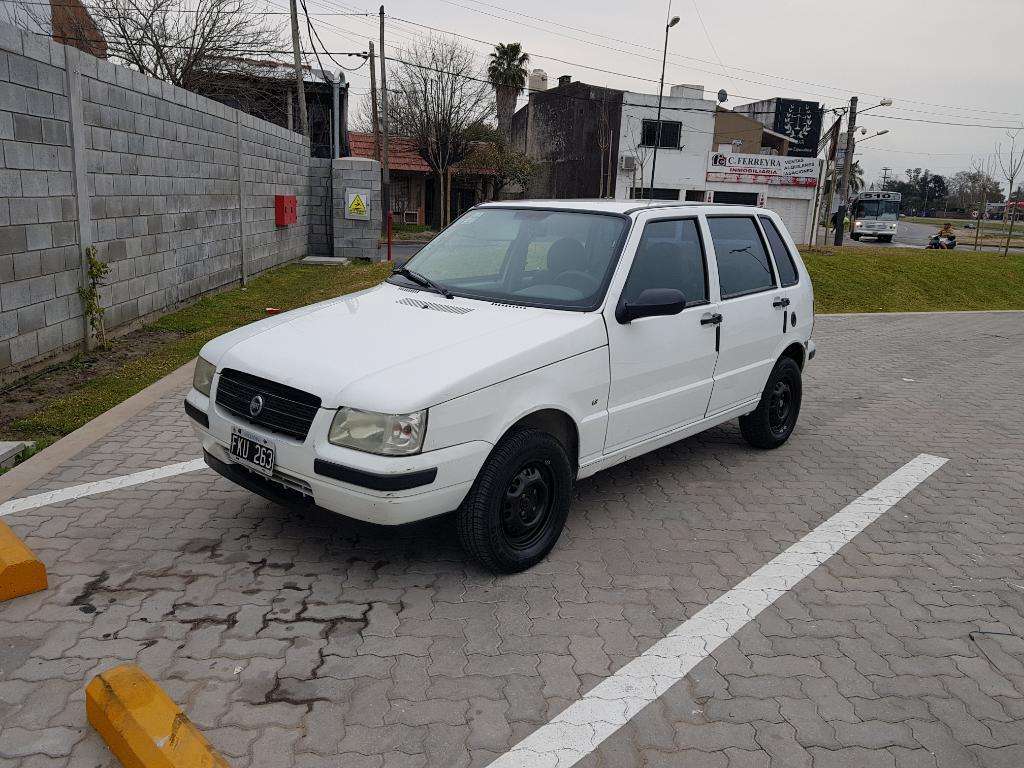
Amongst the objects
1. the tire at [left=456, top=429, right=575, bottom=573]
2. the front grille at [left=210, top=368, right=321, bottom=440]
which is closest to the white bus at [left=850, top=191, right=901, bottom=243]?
the tire at [left=456, top=429, right=575, bottom=573]

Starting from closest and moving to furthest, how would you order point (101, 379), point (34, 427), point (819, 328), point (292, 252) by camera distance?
point (34, 427) → point (101, 379) → point (819, 328) → point (292, 252)

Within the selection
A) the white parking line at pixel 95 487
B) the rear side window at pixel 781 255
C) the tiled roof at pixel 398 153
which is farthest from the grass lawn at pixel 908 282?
the tiled roof at pixel 398 153

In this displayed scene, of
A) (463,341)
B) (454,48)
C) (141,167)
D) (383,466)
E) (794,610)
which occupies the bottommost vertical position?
(794,610)

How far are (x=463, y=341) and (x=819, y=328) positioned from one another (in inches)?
413

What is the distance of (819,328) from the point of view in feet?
42.4

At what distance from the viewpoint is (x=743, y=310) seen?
530 centimetres

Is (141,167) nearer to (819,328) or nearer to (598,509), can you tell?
(598,509)

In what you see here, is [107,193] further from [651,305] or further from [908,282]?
[908,282]

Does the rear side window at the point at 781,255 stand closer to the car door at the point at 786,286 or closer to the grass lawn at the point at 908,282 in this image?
the car door at the point at 786,286

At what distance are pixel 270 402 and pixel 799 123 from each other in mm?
52609

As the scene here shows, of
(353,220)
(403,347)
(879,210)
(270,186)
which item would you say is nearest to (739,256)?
(403,347)

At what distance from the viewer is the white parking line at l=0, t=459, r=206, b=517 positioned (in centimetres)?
462

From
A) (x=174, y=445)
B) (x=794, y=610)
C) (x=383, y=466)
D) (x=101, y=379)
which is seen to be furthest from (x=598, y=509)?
(x=101, y=379)

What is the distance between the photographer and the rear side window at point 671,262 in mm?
4578
